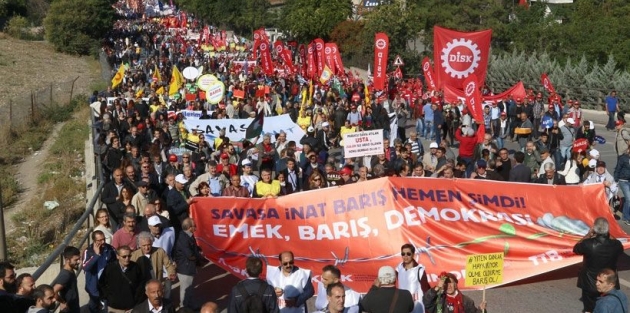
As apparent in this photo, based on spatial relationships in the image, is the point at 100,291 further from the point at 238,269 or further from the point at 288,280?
the point at 238,269

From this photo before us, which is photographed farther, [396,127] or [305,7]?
[305,7]

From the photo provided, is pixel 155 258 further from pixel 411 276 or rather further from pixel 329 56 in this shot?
pixel 329 56

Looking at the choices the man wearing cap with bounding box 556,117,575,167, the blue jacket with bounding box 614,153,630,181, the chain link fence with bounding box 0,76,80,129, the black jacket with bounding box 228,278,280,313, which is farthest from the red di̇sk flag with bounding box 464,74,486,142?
the chain link fence with bounding box 0,76,80,129

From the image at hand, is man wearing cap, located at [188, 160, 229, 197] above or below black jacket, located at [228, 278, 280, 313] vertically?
below

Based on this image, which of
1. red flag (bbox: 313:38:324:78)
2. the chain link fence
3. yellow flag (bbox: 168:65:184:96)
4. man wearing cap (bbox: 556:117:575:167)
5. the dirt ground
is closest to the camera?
man wearing cap (bbox: 556:117:575:167)

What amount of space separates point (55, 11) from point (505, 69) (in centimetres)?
4624

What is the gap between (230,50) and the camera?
225 feet

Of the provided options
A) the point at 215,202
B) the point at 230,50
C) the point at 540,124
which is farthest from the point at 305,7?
the point at 215,202

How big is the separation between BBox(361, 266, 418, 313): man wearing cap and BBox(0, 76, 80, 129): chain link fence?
96.4 feet

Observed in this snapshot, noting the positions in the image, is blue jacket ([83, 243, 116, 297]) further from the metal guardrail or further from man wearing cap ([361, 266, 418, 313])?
man wearing cap ([361, 266, 418, 313])

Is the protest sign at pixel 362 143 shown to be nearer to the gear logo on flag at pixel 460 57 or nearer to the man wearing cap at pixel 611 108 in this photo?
the gear logo on flag at pixel 460 57

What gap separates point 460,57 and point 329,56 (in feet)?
43.1

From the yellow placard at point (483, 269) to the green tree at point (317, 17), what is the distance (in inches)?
2347

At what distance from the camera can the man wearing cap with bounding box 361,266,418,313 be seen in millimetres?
7891
